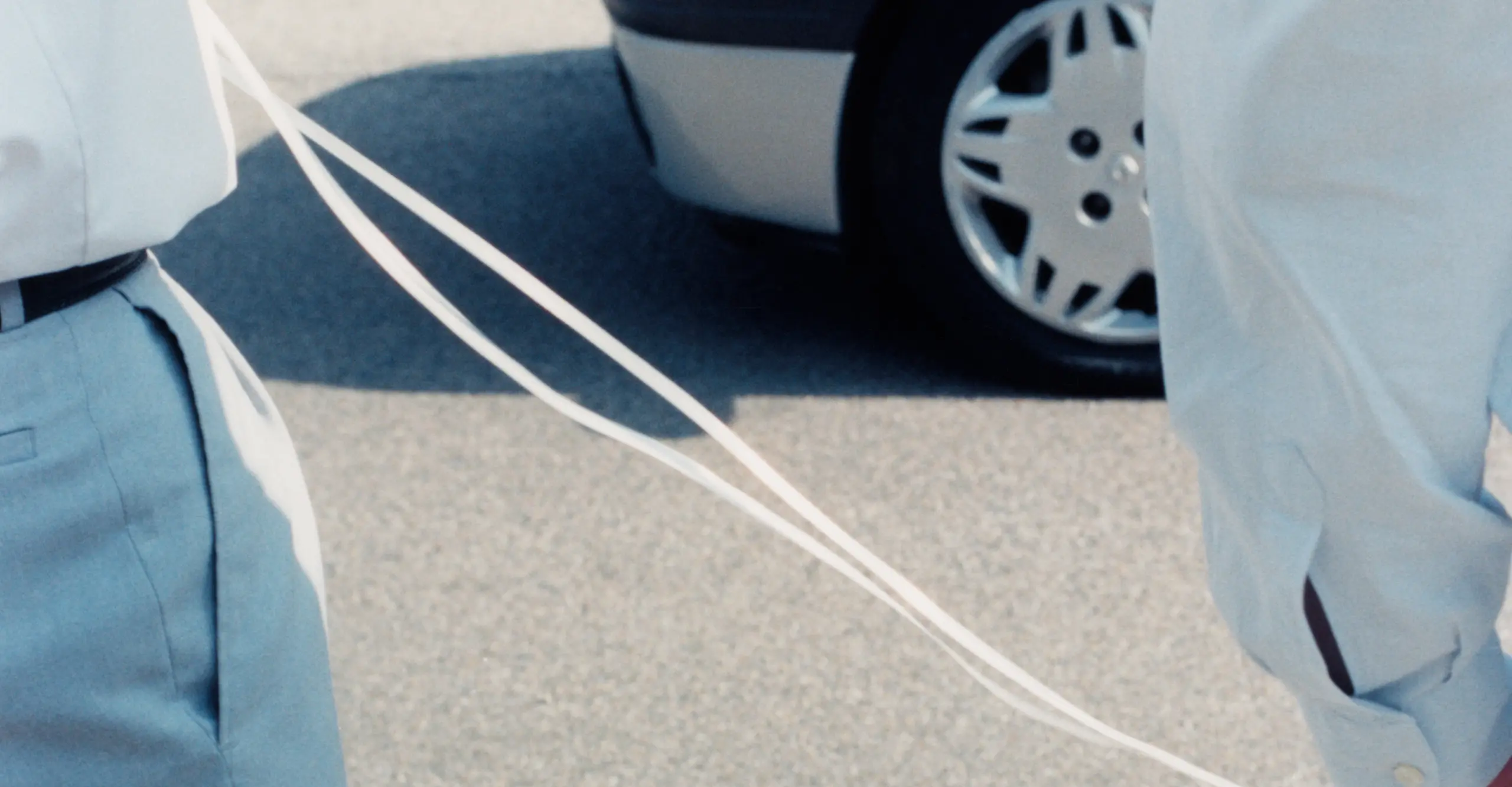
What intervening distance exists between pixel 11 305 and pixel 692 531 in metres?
1.92

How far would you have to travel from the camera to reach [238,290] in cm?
416

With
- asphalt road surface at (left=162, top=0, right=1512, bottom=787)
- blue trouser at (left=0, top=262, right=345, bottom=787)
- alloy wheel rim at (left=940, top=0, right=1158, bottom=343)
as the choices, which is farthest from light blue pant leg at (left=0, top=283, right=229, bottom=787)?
alloy wheel rim at (left=940, top=0, right=1158, bottom=343)

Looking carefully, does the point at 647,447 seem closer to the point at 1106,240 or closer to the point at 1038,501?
the point at 1038,501

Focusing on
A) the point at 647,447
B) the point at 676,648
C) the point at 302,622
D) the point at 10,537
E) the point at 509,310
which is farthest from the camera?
the point at 509,310

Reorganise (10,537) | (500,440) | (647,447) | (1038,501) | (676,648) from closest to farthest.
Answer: (10,537) < (647,447) < (676,648) < (1038,501) < (500,440)

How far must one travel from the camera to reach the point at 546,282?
13.6 feet

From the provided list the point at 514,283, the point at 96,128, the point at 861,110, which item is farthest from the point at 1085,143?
the point at 96,128

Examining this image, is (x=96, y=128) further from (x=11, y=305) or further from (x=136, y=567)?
(x=136, y=567)

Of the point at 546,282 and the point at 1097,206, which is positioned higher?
the point at 1097,206

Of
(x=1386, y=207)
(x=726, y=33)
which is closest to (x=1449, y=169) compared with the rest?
(x=1386, y=207)

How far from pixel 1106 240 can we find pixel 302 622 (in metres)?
2.20

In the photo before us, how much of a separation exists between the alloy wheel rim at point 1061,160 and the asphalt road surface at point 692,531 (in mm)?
251

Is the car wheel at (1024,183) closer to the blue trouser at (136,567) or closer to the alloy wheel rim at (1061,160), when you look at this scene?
the alloy wheel rim at (1061,160)

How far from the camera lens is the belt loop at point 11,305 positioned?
1.20 metres
